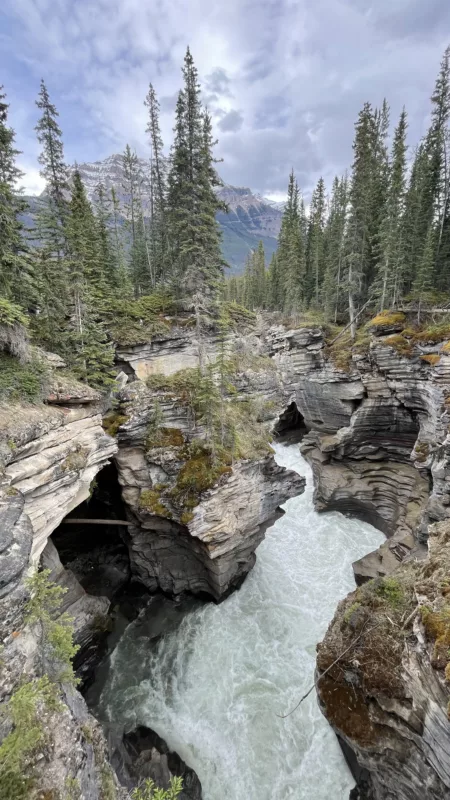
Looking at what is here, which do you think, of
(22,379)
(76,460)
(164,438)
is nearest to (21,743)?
(76,460)

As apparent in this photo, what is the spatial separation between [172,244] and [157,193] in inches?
434

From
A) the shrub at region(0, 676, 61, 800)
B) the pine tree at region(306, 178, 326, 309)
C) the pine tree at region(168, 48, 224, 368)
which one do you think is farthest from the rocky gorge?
the pine tree at region(306, 178, 326, 309)

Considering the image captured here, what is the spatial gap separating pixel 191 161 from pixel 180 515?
Result: 2007cm

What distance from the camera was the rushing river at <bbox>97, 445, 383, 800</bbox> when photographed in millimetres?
11297

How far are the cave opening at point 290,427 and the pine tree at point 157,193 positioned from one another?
63.6ft

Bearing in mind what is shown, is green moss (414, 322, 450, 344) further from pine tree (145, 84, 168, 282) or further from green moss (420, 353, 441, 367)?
pine tree (145, 84, 168, 282)

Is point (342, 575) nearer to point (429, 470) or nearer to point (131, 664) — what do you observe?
point (429, 470)

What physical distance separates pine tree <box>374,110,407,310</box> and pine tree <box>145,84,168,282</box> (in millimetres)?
19705

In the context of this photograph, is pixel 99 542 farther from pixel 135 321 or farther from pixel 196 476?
pixel 135 321

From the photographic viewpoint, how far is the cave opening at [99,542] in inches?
712

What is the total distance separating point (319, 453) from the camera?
92.1ft

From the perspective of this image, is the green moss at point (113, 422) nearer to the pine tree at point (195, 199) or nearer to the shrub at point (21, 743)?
the pine tree at point (195, 199)

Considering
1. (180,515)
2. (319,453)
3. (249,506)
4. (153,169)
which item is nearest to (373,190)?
(153,169)

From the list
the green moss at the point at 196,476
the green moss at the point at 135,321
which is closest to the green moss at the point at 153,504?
the green moss at the point at 196,476
